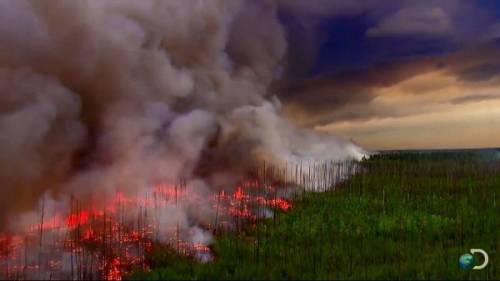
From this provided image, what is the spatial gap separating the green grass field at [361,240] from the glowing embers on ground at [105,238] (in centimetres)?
130

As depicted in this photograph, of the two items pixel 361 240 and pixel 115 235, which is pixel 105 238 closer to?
pixel 115 235

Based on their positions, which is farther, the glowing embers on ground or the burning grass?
the burning grass

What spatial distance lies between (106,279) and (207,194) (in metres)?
20.6

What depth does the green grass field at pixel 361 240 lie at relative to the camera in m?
23.9

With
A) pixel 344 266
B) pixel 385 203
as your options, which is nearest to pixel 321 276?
pixel 344 266

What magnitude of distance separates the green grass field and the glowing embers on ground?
1303 mm

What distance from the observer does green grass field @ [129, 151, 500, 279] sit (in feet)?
78.4

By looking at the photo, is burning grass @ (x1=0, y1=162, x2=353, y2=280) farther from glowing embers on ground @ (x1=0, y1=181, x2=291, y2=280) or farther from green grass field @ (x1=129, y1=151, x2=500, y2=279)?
green grass field @ (x1=129, y1=151, x2=500, y2=279)

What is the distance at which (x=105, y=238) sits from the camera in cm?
2914

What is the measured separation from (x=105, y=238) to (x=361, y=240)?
13.3 meters

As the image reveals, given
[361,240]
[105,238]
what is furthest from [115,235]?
[361,240]

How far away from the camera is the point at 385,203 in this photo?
41375 millimetres

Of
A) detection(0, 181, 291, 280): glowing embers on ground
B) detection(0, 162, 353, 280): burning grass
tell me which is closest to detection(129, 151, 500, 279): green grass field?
detection(0, 162, 353, 280): burning grass

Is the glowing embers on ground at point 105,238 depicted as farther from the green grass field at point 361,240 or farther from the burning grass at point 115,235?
the green grass field at point 361,240
